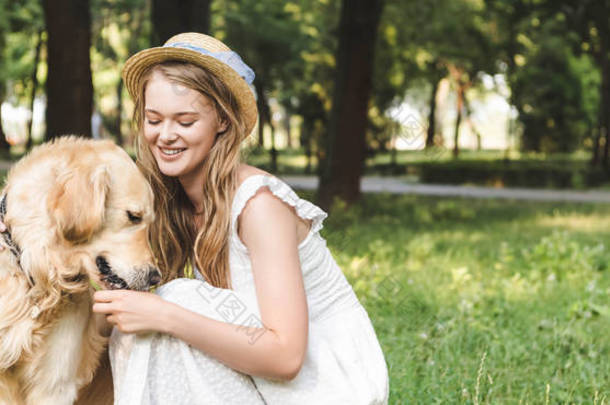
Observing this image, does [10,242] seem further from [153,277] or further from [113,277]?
[153,277]

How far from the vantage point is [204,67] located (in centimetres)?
250

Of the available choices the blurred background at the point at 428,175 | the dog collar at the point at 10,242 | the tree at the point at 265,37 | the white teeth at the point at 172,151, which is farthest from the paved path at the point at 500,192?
the dog collar at the point at 10,242

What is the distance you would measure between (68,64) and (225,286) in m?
5.75

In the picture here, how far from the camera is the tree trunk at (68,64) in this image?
7531 millimetres

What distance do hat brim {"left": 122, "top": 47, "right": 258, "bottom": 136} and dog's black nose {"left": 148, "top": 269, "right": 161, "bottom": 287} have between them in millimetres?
659

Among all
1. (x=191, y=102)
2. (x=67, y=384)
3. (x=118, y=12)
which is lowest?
(x=67, y=384)

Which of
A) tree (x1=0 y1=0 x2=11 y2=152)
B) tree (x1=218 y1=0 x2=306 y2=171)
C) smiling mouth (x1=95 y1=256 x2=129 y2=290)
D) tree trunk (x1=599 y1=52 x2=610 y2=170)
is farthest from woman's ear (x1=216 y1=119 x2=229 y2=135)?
tree (x1=218 y1=0 x2=306 y2=171)

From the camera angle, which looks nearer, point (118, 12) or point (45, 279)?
point (45, 279)

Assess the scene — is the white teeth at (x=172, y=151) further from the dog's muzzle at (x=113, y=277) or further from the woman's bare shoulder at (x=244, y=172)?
the dog's muzzle at (x=113, y=277)

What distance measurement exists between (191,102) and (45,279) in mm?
812

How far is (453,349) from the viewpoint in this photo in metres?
4.02

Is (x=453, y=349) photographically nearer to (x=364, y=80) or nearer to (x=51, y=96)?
(x=51, y=96)

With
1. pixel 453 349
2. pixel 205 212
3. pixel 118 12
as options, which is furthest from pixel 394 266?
pixel 118 12

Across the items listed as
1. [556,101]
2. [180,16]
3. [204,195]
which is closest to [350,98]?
[180,16]
